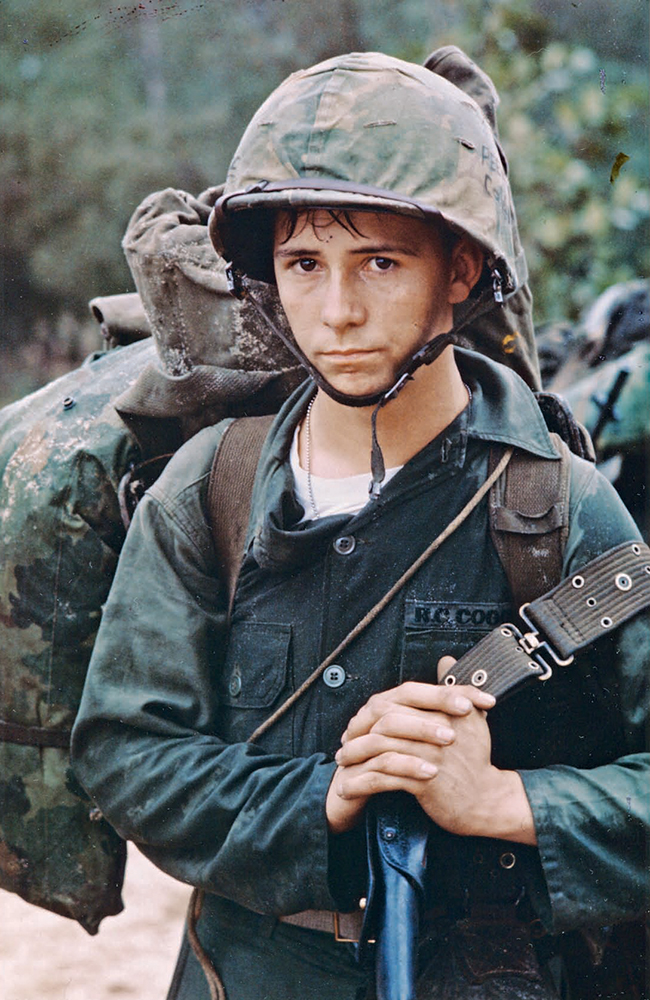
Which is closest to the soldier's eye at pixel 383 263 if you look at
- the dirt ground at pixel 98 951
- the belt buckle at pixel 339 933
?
the belt buckle at pixel 339 933

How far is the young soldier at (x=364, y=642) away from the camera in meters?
1.91

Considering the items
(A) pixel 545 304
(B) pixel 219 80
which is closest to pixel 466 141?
(A) pixel 545 304

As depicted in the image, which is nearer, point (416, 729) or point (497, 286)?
→ point (416, 729)

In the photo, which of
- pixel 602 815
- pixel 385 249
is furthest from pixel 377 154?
pixel 602 815

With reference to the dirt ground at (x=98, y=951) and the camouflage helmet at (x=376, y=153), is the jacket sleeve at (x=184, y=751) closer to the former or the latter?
the camouflage helmet at (x=376, y=153)

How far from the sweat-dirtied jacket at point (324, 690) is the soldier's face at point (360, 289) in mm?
215

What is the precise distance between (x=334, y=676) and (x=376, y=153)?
93 cm

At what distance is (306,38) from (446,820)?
350 inches

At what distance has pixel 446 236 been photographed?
207cm

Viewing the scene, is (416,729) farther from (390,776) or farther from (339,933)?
(339,933)

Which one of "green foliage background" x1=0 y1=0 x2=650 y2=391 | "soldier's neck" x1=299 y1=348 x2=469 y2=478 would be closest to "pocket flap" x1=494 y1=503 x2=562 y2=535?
"soldier's neck" x1=299 y1=348 x2=469 y2=478

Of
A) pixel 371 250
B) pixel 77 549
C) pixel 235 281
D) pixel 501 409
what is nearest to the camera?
pixel 371 250

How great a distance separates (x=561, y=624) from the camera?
1.92m

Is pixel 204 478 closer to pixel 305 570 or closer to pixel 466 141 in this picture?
pixel 305 570
